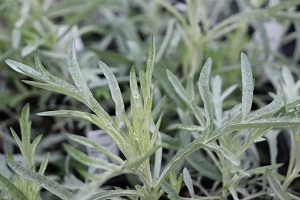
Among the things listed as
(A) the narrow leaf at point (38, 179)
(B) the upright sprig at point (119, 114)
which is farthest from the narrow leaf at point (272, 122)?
(A) the narrow leaf at point (38, 179)

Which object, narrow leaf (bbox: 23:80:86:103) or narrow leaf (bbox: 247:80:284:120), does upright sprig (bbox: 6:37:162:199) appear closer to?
narrow leaf (bbox: 23:80:86:103)

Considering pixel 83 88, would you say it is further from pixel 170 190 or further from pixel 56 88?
pixel 170 190

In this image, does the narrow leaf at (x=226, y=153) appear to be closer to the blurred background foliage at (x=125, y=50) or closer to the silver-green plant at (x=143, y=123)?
the silver-green plant at (x=143, y=123)

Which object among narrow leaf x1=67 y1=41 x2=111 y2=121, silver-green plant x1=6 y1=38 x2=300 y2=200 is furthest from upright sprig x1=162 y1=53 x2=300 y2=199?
narrow leaf x1=67 y1=41 x2=111 y2=121

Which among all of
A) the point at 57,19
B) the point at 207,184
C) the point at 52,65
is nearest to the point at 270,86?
the point at 207,184

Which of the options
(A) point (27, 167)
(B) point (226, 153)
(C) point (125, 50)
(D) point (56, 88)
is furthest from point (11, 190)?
(C) point (125, 50)

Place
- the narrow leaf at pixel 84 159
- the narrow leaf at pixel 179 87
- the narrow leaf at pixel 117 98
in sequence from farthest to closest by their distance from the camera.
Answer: the narrow leaf at pixel 179 87 < the narrow leaf at pixel 117 98 < the narrow leaf at pixel 84 159
